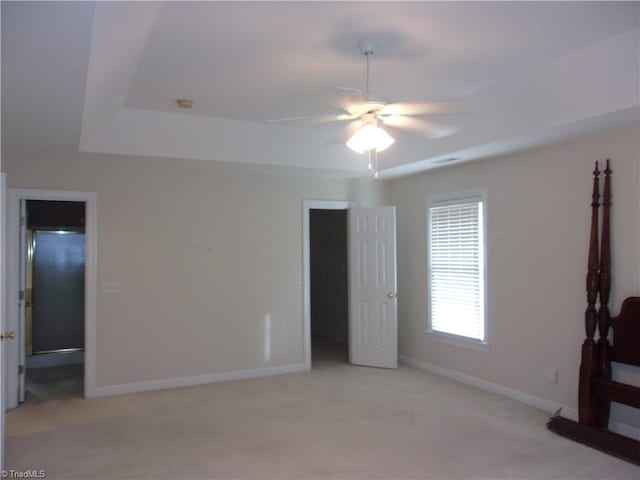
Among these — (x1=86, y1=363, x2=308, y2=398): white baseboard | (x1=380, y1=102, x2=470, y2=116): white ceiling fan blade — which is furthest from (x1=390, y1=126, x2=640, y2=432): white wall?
(x1=86, y1=363, x2=308, y2=398): white baseboard

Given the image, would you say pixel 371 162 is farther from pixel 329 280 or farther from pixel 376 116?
pixel 329 280

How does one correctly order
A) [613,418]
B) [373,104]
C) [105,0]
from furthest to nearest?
[613,418]
[373,104]
[105,0]

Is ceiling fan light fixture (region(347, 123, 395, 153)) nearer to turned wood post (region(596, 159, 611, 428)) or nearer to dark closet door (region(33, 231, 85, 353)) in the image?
turned wood post (region(596, 159, 611, 428))

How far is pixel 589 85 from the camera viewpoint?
3320 mm

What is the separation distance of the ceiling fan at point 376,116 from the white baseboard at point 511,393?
2544mm

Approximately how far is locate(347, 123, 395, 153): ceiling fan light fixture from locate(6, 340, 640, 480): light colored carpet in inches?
81.2

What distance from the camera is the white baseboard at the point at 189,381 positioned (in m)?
4.84

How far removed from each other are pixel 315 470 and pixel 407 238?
3413 mm

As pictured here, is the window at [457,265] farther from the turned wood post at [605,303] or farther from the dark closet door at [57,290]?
the dark closet door at [57,290]

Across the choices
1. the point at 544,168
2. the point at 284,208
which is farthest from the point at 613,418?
the point at 284,208

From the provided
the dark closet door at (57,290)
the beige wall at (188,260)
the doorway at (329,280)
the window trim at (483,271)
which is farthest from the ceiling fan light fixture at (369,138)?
the dark closet door at (57,290)

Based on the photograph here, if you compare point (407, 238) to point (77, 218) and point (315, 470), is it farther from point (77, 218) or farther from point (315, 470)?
point (77, 218)

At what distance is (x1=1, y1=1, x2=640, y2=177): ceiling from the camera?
2.42 metres

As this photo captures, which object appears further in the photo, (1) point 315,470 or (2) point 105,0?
(1) point 315,470
